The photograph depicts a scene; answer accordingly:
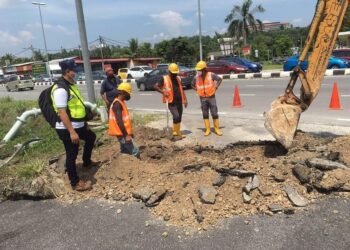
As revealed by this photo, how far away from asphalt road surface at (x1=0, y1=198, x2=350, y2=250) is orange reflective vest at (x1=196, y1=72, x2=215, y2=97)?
421 centimetres

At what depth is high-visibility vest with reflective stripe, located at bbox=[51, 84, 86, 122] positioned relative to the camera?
Result: 4.93 m

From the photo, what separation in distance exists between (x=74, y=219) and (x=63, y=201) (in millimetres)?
661

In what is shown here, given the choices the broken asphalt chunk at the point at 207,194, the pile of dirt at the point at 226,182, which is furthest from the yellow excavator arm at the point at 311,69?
the broken asphalt chunk at the point at 207,194

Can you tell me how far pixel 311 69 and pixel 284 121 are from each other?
35.5 inches

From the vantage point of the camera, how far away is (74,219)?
455cm

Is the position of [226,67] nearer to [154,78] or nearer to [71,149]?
[154,78]

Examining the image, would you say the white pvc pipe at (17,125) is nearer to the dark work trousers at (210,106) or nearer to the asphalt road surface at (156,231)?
the dark work trousers at (210,106)

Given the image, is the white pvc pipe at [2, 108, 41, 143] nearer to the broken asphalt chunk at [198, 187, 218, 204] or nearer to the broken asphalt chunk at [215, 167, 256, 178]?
the broken asphalt chunk at [215, 167, 256, 178]

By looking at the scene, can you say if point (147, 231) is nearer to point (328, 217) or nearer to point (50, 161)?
point (328, 217)

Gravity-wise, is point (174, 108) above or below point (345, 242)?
above

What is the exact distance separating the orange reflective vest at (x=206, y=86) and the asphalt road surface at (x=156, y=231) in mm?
4208

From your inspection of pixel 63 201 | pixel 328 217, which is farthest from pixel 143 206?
pixel 328 217

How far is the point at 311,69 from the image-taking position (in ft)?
18.4

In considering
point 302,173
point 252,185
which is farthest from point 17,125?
point 302,173
